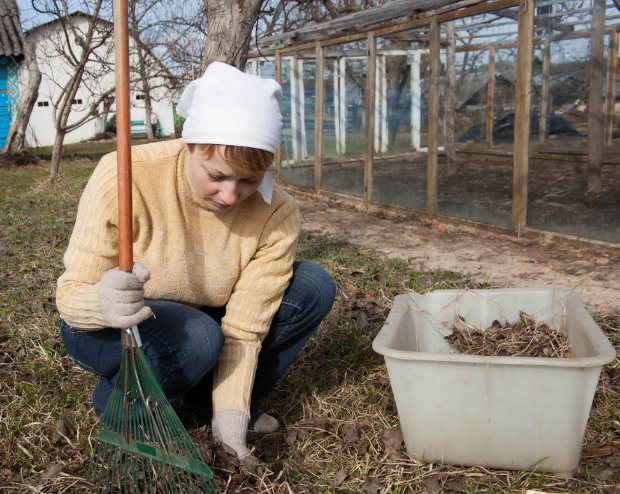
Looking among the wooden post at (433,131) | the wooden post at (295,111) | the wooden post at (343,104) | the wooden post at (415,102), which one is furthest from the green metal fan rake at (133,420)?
the wooden post at (295,111)

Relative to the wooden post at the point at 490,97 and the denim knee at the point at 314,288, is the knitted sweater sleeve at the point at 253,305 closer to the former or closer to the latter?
the denim knee at the point at 314,288

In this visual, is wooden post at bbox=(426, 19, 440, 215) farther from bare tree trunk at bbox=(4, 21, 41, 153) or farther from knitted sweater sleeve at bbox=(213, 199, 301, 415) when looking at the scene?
bare tree trunk at bbox=(4, 21, 41, 153)

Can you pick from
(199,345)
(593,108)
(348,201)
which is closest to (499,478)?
(199,345)

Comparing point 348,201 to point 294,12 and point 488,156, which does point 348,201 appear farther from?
point 294,12

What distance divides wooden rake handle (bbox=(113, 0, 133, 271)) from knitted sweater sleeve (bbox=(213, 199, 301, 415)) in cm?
51

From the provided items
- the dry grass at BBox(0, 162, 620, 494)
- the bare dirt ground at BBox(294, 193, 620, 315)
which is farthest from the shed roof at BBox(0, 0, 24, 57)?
the dry grass at BBox(0, 162, 620, 494)

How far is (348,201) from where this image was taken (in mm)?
8180

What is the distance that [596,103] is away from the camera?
21.4 ft

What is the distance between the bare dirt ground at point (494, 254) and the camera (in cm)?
431

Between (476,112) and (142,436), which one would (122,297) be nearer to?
(142,436)

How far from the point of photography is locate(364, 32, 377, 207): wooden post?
293 inches

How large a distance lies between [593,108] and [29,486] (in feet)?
20.2

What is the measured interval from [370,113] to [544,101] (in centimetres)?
204

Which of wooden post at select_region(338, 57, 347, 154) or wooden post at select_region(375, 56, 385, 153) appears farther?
wooden post at select_region(338, 57, 347, 154)
